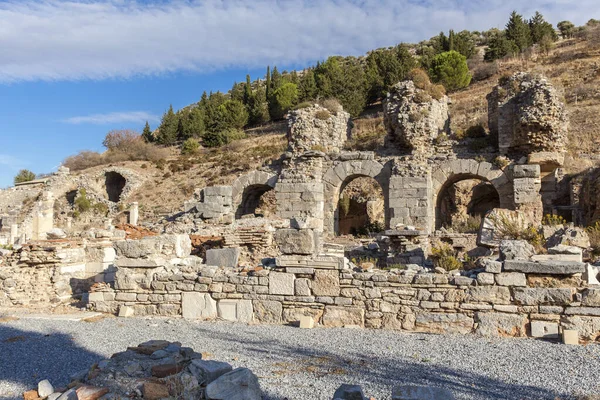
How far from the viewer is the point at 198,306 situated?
752 centimetres

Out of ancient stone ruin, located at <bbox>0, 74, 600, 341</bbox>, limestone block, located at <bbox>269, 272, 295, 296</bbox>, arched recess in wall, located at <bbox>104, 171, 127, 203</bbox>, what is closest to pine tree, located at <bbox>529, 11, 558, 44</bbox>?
ancient stone ruin, located at <bbox>0, 74, 600, 341</bbox>

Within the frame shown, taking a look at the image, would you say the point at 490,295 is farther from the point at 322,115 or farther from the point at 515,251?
the point at 322,115

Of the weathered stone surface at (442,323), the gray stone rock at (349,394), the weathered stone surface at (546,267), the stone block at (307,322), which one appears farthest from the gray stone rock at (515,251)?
the gray stone rock at (349,394)

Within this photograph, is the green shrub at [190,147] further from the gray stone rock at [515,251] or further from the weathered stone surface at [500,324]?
the weathered stone surface at [500,324]

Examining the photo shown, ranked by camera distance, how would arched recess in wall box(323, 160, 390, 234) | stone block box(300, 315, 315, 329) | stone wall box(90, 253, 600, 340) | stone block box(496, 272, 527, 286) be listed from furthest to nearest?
1. arched recess in wall box(323, 160, 390, 234)
2. stone block box(300, 315, 315, 329)
3. stone block box(496, 272, 527, 286)
4. stone wall box(90, 253, 600, 340)

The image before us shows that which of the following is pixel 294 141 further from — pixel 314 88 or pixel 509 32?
pixel 509 32

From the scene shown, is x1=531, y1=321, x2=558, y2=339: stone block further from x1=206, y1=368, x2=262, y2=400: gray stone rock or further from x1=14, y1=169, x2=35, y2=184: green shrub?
x1=14, y1=169, x2=35, y2=184: green shrub

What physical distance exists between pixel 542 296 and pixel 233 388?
4374 mm

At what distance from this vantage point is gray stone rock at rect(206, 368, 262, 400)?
349cm

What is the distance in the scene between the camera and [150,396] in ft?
11.7

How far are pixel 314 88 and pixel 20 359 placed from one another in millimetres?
44335

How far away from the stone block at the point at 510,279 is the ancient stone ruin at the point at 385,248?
1 centimetres

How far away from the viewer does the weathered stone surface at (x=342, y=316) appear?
22.2 feet

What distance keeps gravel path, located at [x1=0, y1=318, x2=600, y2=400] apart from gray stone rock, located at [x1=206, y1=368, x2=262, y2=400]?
0.48m
